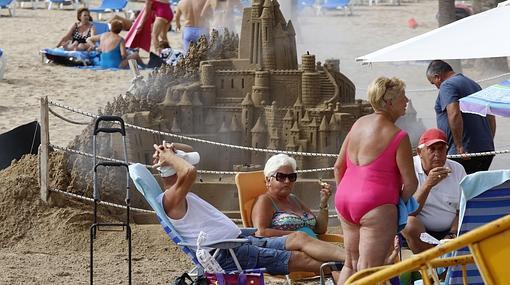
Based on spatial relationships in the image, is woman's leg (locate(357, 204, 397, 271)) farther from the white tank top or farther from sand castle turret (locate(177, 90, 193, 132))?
sand castle turret (locate(177, 90, 193, 132))

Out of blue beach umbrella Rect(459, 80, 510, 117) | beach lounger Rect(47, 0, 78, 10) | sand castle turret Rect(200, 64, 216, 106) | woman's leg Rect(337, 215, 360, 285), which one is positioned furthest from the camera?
beach lounger Rect(47, 0, 78, 10)

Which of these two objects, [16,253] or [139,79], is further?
[139,79]

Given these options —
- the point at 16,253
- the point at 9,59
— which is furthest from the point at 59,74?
the point at 16,253

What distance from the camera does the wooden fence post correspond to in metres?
10.0

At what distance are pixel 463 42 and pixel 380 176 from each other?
2009 mm

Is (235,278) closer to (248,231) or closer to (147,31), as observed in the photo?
(248,231)

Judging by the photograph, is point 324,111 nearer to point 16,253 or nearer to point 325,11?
point 16,253

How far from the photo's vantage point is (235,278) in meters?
7.08

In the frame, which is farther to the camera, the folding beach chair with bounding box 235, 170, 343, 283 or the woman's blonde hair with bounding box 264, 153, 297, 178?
the folding beach chair with bounding box 235, 170, 343, 283

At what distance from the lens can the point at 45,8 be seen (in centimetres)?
3400

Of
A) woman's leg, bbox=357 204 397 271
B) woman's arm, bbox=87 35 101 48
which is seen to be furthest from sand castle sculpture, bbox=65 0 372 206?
woman's arm, bbox=87 35 101 48

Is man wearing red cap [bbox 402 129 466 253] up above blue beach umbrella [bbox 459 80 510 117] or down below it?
below

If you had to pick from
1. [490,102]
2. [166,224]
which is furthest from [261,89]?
[166,224]

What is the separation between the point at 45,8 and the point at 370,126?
28.5m
